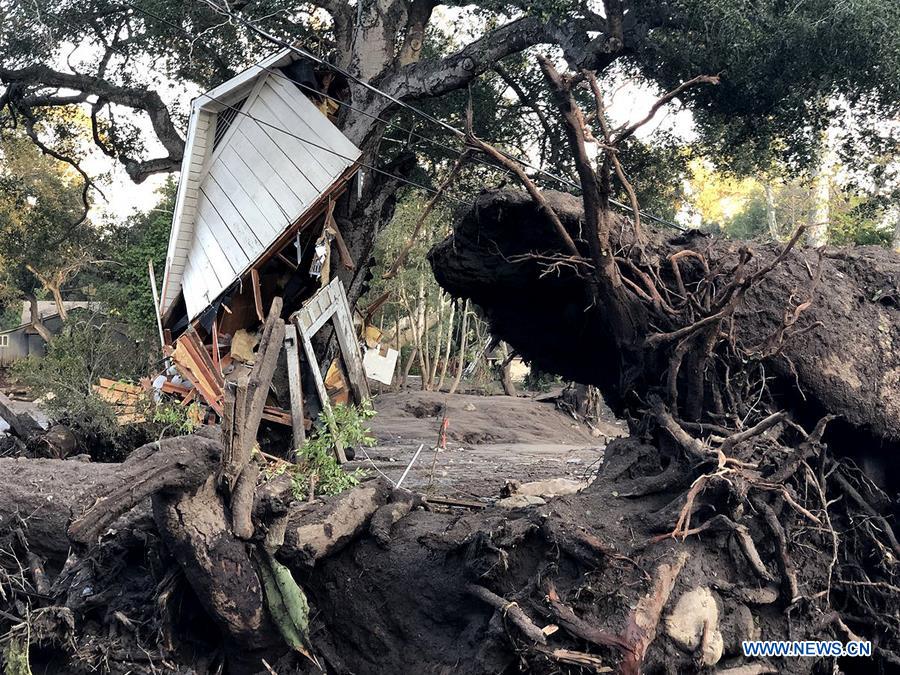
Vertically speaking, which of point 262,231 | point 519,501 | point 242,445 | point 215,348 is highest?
point 262,231

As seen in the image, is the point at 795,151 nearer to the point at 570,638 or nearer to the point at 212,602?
the point at 570,638

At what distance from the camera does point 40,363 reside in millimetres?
13539

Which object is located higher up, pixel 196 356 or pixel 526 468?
pixel 196 356

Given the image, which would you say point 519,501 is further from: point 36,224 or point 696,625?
point 36,224

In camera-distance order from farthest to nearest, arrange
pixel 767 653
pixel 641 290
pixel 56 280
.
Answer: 1. pixel 56 280
2. pixel 641 290
3. pixel 767 653

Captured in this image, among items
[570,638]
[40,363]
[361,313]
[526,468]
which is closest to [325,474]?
[570,638]

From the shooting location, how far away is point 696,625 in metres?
5.57

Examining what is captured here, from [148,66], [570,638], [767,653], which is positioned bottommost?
[767,653]

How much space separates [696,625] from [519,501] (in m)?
2.20

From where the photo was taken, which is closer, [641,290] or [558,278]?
[641,290]

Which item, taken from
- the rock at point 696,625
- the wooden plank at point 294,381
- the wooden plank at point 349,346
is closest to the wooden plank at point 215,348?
the wooden plank at point 294,381

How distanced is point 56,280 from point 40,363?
20633mm

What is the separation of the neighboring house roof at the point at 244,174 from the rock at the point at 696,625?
24.5ft
